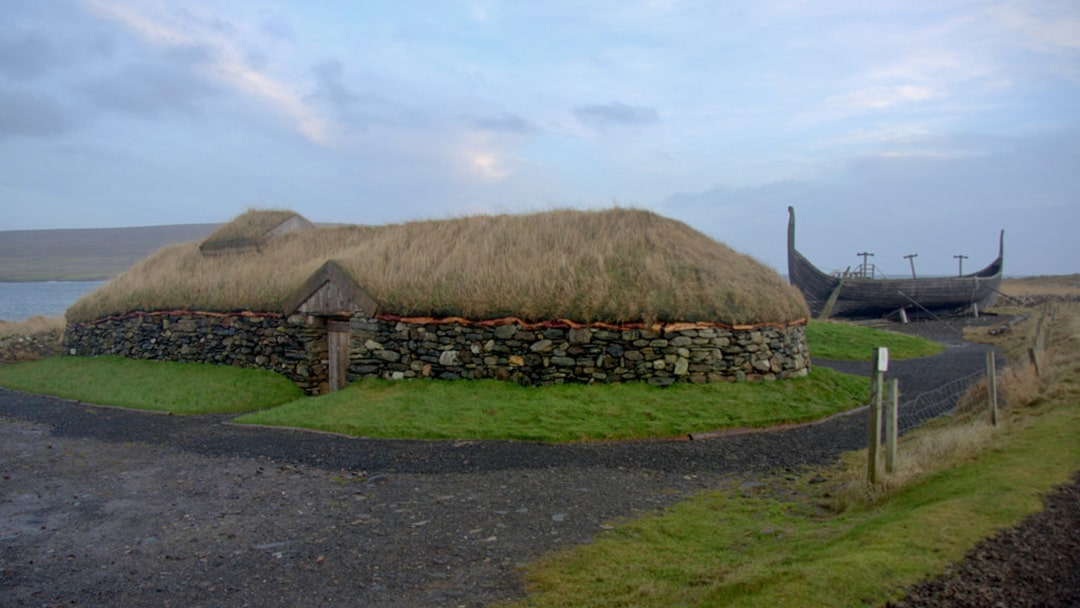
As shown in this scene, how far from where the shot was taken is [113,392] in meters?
18.2

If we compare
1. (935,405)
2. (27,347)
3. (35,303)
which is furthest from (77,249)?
→ (935,405)

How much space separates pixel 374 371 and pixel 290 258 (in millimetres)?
8390

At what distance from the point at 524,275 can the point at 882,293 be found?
32286 millimetres

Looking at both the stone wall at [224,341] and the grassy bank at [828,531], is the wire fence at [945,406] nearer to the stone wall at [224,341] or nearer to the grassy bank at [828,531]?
the grassy bank at [828,531]

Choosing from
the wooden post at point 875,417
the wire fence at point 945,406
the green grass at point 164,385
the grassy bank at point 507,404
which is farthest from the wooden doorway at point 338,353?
the wooden post at point 875,417

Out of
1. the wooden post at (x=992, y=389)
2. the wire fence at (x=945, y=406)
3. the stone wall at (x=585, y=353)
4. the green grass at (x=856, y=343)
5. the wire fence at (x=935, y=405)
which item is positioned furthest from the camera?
the green grass at (x=856, y=343)

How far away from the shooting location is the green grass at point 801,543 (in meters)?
Result: 5.13

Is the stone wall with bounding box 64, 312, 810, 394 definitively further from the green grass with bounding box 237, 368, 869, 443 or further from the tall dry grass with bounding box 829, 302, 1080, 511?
the tall dry grass with bounding box 829, 302, 1080, 511

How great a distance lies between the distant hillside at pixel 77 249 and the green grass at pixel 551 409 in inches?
5564

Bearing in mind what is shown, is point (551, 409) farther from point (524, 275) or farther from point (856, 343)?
point (856, 343)

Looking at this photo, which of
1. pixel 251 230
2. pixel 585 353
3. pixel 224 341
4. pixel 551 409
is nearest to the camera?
pixel 551 409

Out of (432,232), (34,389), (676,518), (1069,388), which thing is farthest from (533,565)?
(34,389)

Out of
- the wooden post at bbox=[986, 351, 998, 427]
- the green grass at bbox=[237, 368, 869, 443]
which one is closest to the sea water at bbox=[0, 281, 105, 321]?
the green grass at bbox=[237, 368, 869, 443]

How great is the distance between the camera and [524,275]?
15.9m
